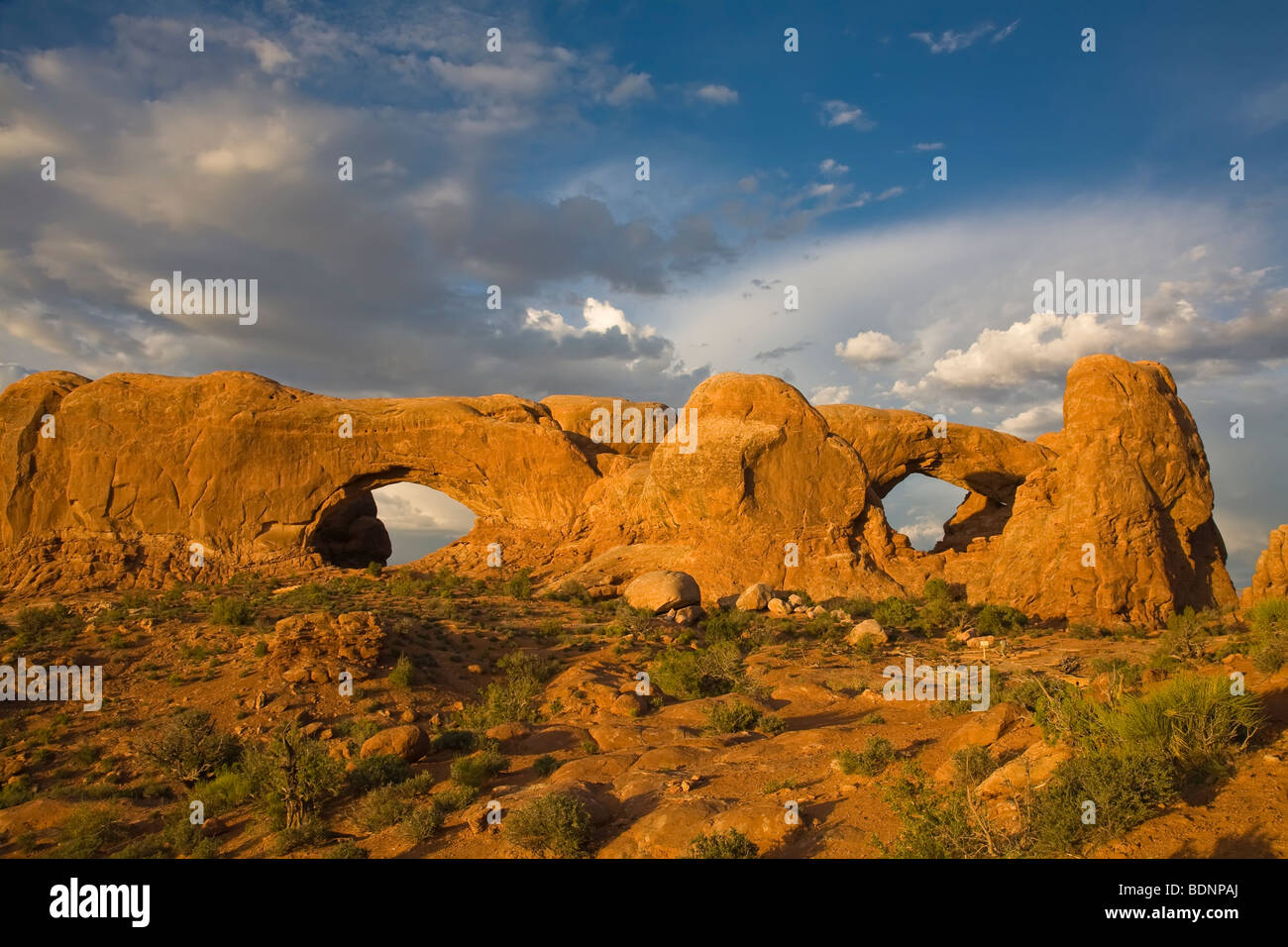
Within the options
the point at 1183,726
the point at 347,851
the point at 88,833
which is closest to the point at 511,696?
the point at 347,851

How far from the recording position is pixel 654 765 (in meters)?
10.4

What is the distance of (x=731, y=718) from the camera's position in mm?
12539

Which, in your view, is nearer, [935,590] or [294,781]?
[294,781]

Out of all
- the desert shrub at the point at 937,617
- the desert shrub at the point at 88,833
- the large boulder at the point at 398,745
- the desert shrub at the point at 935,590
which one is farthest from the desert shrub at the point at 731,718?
the desert shrub at the point at 935,590

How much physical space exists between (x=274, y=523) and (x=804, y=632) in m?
20.9

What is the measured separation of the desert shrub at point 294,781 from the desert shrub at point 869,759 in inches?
257

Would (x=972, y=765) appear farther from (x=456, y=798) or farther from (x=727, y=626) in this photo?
(x=727, y=626)

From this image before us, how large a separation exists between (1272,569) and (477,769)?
22.1 meters

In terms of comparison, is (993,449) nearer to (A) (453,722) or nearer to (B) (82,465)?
(A) (453,722)

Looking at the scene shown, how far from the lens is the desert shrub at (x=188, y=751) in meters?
11.6

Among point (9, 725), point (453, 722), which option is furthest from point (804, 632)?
point (9, 725)

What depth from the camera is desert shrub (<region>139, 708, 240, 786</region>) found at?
11.6 m
